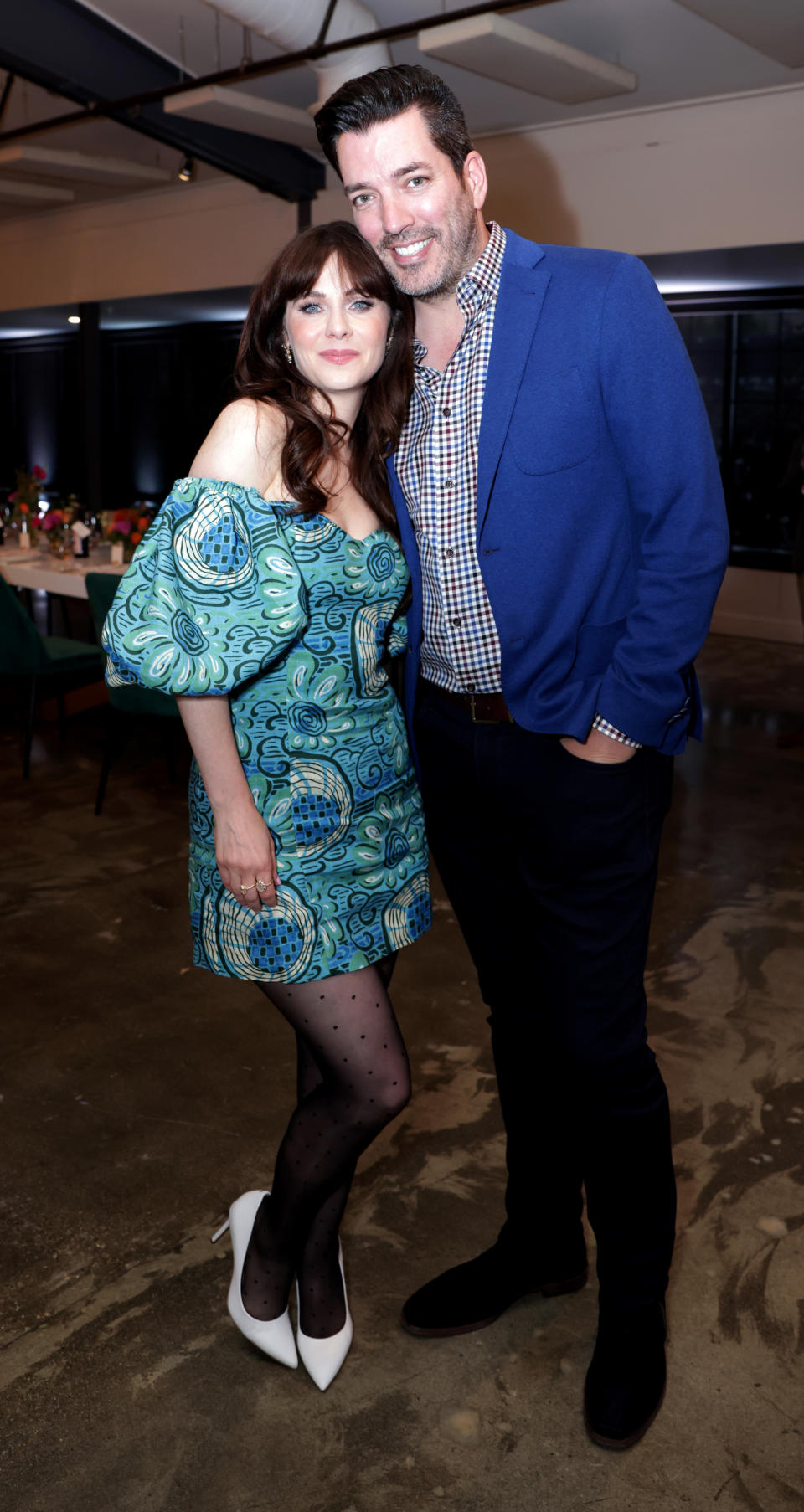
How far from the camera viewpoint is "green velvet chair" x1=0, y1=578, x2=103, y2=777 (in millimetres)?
5285

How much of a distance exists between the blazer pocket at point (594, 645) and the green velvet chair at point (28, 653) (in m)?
3.87

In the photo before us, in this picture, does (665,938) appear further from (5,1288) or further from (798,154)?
(798,154)

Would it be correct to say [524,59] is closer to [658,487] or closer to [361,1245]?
[658,487]

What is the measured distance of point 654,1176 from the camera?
187cm

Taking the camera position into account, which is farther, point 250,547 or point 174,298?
point 174,298

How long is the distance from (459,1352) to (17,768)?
421cm

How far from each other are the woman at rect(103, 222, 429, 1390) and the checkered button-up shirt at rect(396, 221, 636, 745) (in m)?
0.04

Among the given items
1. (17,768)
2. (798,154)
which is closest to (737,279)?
(798,154)

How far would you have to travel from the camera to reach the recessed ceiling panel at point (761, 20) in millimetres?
5801

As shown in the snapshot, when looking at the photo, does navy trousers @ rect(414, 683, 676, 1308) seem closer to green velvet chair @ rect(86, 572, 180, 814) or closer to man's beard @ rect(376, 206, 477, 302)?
man's beard @ rect(376, 206, 477, 302)

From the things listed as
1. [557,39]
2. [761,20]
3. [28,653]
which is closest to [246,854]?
[28,653]

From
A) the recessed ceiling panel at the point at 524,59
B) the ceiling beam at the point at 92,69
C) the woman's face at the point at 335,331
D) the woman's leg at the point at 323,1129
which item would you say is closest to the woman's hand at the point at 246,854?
the woman's leg at the point at 323,1129

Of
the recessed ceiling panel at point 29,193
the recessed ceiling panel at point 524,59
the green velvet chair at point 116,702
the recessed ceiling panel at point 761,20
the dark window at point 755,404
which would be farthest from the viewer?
the recessed ceiling panel at point 29,193

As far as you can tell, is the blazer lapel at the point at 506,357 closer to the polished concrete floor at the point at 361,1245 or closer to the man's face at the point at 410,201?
the man's face at the point at 410,201
